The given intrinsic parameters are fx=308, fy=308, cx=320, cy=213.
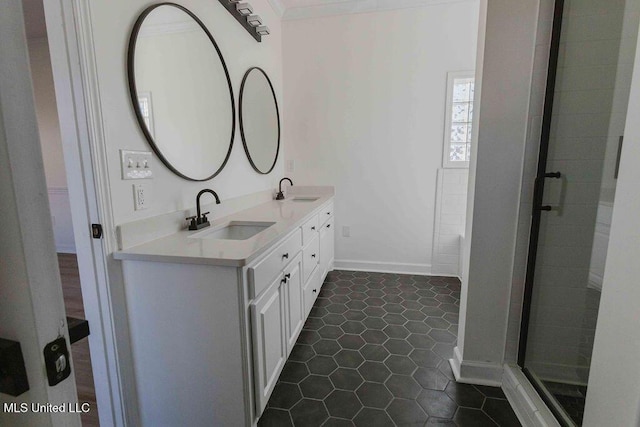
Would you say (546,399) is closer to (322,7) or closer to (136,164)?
(136,164)

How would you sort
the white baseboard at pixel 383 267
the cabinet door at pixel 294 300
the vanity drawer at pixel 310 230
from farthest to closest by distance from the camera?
the white baseboard at pixel 383 267, the vanity drawer at pixel 310 230, the cabinet door at pixel 294 300

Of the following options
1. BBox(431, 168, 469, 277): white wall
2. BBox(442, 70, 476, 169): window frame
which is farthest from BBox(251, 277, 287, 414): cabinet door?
BBox(442, 70, 476, 169): window frame

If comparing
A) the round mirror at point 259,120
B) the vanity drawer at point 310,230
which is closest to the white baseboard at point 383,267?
the vanity drawer at point 310,230

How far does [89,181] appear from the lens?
1.16 meters

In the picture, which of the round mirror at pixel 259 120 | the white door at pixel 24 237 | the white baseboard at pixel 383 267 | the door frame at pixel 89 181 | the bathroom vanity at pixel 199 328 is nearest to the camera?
the white door at pixel 24 237

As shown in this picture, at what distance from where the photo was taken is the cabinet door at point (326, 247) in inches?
109

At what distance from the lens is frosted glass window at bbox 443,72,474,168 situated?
2.99 metres

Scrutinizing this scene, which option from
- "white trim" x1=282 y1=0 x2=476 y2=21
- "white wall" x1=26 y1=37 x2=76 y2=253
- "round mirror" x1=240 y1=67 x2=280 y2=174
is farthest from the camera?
"white wall" x1=26 y1=37 x2=76 y2=253

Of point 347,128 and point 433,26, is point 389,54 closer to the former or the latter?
point 433,26

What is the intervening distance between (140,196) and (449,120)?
2819mm

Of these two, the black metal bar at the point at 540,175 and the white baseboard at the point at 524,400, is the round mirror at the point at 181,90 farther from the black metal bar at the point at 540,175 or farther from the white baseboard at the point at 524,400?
the white baseboard at the point at 524,400

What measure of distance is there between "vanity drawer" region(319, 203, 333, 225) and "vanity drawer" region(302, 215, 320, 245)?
0.57 feet

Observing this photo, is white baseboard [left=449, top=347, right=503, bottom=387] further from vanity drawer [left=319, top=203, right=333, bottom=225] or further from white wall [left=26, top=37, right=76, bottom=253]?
white wall [left=26, top=37, right=76, bottom=253]

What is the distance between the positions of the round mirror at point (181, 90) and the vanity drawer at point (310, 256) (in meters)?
0.82
